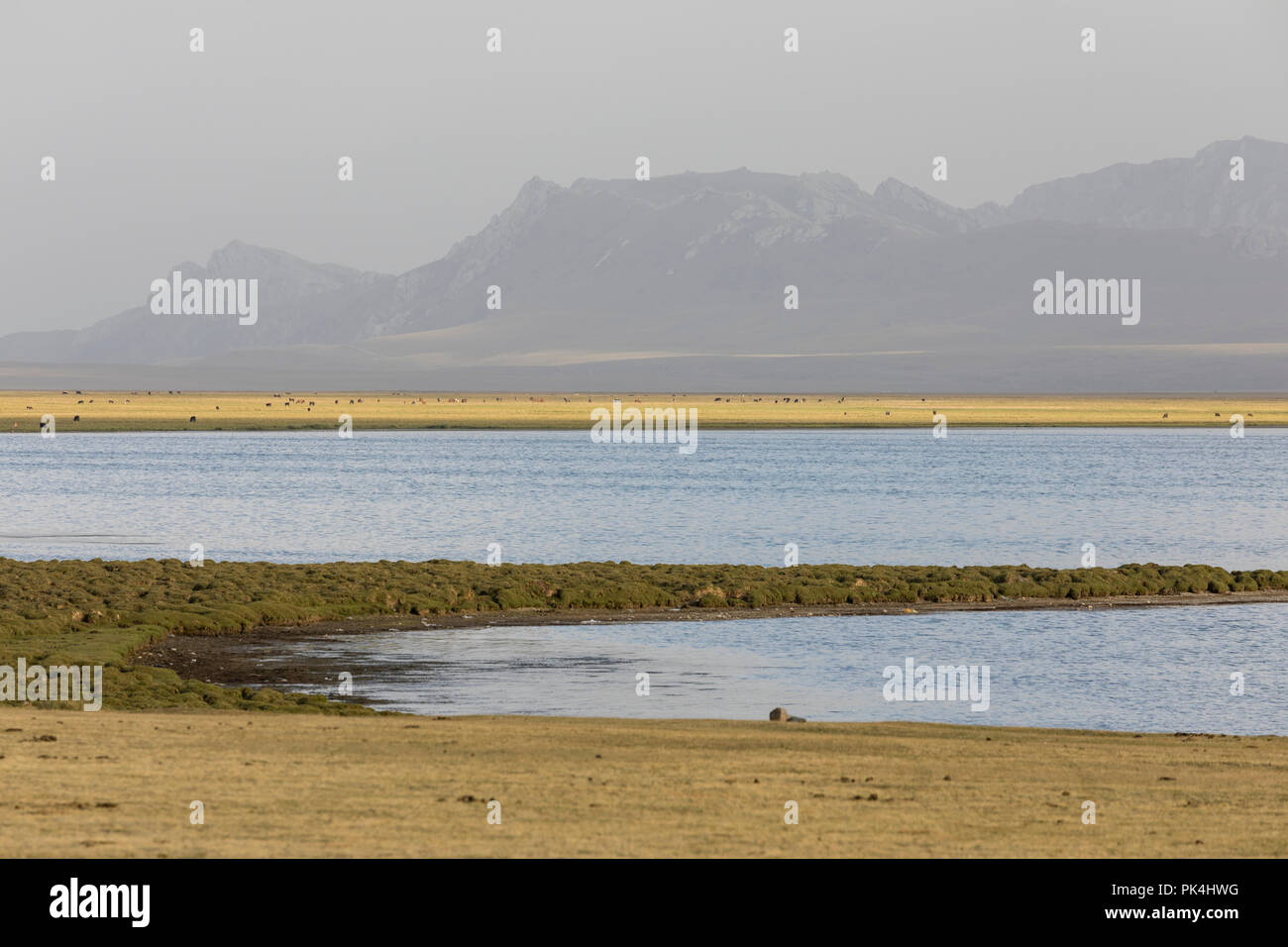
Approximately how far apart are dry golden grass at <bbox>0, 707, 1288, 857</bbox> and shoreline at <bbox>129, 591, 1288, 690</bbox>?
5704 millimetres

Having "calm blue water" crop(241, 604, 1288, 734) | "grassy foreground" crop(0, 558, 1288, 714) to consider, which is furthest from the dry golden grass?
"grassy foreground" crop(0, 558, 1288, 714)

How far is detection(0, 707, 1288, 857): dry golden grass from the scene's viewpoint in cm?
1304

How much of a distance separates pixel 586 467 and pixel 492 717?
76.6 meters

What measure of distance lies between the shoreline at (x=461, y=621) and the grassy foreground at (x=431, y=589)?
1.01ft

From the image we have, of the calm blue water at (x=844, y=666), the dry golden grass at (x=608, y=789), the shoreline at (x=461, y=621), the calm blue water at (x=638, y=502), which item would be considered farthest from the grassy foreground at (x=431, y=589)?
the dry golden grass at (x=608, y=789)

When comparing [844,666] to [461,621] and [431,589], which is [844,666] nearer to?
[461,621]

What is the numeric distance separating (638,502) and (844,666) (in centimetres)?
4230

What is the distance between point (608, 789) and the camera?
15.5 metres

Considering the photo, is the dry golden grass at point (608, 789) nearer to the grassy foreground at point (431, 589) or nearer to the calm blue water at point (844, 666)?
the calm blue water at point (844, 666)

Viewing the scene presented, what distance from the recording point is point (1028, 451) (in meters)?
120

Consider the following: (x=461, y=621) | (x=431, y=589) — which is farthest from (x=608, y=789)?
(x=431, y=589)

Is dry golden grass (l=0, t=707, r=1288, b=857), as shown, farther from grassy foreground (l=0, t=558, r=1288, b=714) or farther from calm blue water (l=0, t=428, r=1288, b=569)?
calm blue water (l=0, t=428, r=1288, b=569)

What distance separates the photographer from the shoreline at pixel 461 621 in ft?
87.4
